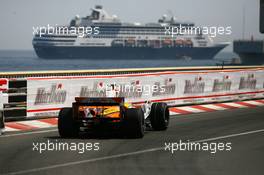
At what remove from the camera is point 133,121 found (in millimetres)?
14039

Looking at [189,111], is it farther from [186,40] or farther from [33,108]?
[186,40]

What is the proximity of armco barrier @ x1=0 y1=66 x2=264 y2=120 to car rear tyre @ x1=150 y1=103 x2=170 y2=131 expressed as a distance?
4496mm

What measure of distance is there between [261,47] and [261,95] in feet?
323

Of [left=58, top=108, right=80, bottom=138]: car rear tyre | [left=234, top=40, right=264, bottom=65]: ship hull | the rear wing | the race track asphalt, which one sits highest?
[left=234, top=40, right=264, bottom=65]: ship hull

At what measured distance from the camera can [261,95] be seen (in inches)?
1125

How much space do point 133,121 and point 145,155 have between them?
2217mm

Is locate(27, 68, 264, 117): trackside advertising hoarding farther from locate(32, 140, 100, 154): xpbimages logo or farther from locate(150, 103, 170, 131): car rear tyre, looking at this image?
locate(32, 140, 100, 154): xpbimages logo

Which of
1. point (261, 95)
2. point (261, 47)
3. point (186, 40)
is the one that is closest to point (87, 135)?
point (261, 95)

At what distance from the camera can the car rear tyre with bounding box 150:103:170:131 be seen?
15703mm

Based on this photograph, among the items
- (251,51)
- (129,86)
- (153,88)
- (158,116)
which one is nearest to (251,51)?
(251,51)

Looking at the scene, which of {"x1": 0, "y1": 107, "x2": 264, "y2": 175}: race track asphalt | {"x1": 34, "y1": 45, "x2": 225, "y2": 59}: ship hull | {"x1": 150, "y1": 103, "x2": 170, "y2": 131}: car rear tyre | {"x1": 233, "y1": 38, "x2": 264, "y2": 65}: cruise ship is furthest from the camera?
{"x1": 34, "y1": 45, "x2": 225, "y2": 59}: ship hull

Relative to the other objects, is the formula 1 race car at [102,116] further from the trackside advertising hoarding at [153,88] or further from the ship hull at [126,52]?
the ship hull at [126,52]

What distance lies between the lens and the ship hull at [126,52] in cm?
17250

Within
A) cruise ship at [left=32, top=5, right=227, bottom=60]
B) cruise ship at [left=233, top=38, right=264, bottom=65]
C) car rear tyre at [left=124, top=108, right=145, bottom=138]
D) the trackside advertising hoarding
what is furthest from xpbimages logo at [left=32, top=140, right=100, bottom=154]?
cruise ship at [left=32, top=5, right=227, bottom=60]
